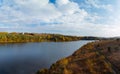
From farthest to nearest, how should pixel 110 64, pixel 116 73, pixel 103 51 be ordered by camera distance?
1. pixel 103 51
2. pixel 110 64
3. pixel 116 73

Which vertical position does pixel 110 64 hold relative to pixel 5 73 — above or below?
above

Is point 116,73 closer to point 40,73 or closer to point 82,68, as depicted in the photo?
point 82,68

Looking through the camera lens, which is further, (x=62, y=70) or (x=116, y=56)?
(x=62, y=70)

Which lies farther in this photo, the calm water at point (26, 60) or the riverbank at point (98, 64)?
the calm water at point (26, 60)

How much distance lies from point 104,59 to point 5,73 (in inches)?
1000

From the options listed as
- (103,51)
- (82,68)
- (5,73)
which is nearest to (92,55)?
(103,51)

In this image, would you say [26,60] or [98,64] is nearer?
[98,64]

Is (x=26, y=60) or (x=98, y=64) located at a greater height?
(x=98, y=64)

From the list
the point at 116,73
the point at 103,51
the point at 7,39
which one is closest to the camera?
the point at 116,73

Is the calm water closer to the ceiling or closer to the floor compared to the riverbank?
closer to the floor

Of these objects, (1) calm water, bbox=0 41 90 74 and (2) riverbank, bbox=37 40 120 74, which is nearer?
(2) riverbank, bbox=37 40 120 74

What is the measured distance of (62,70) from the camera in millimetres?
24469

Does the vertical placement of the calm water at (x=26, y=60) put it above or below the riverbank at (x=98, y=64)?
below

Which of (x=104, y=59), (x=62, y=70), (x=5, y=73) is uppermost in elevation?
(x=104, y=59)
